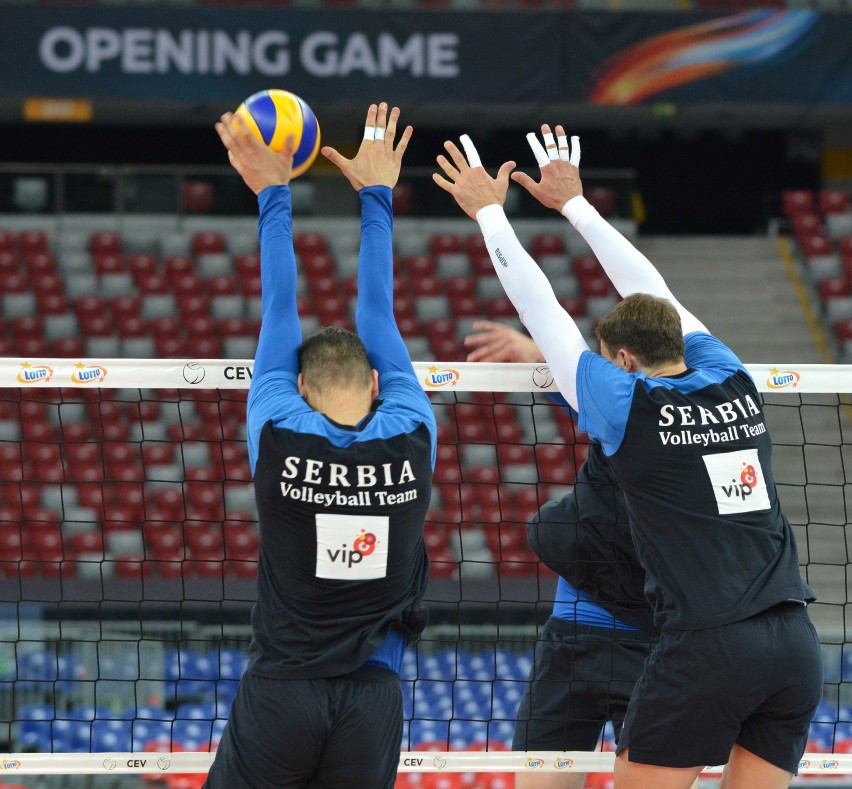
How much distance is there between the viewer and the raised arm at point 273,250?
3293 millimetres

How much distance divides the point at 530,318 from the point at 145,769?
2.07m

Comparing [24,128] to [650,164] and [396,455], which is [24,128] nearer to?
[650,164]

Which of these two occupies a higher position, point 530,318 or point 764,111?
point 764,111

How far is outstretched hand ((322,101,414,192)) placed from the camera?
3574 mm

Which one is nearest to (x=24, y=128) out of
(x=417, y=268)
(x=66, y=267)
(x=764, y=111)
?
(x=66, y=267)

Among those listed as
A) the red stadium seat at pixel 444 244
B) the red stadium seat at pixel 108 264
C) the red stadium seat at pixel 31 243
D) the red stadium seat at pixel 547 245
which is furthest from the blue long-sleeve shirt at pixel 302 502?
the red stadium seat at pixel 31 243

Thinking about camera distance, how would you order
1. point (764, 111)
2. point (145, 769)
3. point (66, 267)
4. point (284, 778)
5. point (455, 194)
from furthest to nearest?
1. point (764, 111)
2. point (66, 267)
3. point (145, 769)
4. point (455, 194)
5. point (284, 778)

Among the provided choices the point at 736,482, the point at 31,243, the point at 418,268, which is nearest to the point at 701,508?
the point at 736,482

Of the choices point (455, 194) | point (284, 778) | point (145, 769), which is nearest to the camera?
point (284, 778)

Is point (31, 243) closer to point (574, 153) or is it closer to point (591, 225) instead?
point (574, 153)

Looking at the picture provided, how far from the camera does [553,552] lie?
13.0 ft

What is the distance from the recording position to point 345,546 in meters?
3.05

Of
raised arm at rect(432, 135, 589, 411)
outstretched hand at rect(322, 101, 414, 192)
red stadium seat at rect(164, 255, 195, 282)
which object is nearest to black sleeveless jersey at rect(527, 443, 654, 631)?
raised arm at rect(432, 135, 589, 411)

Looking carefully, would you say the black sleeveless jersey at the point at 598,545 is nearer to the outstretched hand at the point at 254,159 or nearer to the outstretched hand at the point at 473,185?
the outstretched hand at the point at 473,185
